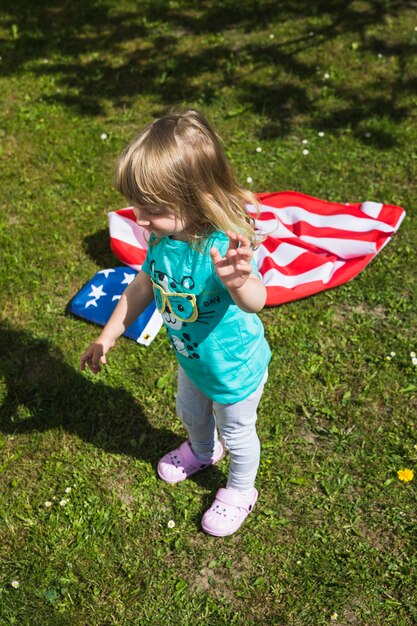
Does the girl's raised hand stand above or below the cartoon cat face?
above

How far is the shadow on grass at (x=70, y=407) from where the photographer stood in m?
3.86

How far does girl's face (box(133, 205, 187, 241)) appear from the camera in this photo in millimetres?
2387

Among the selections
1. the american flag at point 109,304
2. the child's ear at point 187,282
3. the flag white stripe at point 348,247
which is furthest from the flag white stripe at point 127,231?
the child's ear at point 187,282

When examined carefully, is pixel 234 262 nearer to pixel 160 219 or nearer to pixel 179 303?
pixel 160 219

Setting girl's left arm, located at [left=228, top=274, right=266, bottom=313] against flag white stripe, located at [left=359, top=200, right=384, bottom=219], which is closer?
girl's left arm, located at [left=228, top=274, right=266, bottom=313]

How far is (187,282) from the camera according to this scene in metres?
2.54

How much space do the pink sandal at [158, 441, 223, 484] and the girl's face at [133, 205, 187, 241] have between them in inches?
62.2

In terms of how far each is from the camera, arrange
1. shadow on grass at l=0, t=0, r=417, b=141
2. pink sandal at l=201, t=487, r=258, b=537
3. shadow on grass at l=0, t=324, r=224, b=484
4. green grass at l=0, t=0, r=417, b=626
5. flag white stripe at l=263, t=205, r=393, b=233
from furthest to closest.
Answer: shadow on grass at l=0, t=0, r=417, b=141
flag white stripe at l=263, t=205, r=393, b=233
shadow on grass at l=0, t=324, r=224, b=484
pink sandal at l=201, t=487, r=258, b=537
green grass at l=0, t=0, r=417, b=626

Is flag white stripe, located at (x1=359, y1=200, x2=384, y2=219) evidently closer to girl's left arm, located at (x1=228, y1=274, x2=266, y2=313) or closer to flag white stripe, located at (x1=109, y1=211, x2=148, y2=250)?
flag white stripe, located at (x1=109, y1=211, x2=148, y2=250)

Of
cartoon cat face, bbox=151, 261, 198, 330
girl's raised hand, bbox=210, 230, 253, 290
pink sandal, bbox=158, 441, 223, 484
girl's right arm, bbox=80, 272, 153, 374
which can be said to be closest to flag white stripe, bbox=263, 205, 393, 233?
pink sandal, bbox=158, 441, 223, 484

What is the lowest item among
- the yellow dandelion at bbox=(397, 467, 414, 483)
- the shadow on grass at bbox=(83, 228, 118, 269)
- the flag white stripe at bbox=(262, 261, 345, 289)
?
the yellow dandelion at bbox=(397, 467, 414, 483)

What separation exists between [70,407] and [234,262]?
2.15 m

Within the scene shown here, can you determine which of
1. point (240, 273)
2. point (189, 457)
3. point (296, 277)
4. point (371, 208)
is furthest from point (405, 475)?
point (371, 208)

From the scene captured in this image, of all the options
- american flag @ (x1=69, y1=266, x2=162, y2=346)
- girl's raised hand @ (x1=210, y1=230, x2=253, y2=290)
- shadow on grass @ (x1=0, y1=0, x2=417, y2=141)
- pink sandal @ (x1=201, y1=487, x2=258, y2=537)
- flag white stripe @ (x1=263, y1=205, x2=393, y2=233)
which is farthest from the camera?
shadow on grass @ (x1=0, y1=0, x2=417, y2=141)
